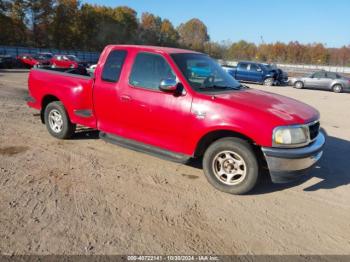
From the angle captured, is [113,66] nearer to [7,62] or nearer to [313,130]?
[313,130]

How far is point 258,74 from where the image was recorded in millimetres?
26047

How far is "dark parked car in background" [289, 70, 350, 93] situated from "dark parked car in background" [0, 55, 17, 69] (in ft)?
76.8

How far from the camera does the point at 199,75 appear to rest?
Result: 5219 mm

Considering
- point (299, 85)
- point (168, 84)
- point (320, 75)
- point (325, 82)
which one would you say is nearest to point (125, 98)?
point (168, 84)

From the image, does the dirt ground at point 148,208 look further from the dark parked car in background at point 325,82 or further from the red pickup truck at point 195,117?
the dark parked car in background at point 325,82

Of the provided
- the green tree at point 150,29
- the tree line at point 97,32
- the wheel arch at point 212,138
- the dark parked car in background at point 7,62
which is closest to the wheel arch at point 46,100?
the wheel arch at point 212,138

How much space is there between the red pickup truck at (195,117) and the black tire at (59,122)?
34 cm

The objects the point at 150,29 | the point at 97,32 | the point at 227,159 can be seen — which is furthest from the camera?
the point at 150,29

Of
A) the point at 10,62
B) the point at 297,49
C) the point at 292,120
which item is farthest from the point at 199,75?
the point at 297,49


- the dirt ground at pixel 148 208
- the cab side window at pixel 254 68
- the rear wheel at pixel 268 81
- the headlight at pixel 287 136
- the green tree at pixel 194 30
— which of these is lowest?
the dirt ground at pixel 148 208

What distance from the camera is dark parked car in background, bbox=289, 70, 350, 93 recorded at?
23922 millimetres

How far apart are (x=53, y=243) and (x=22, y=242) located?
30 cm

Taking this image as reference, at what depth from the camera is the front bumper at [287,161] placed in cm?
429

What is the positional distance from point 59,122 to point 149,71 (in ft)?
8.26
